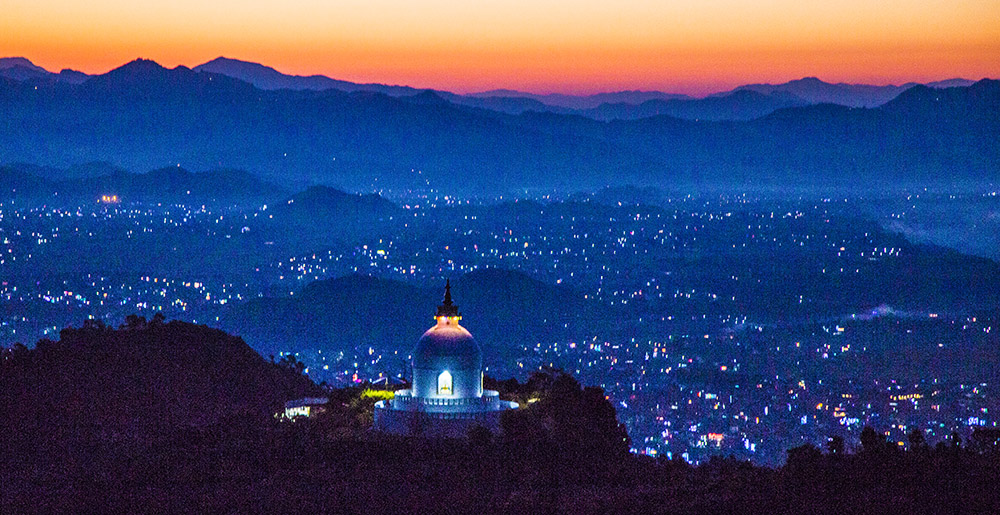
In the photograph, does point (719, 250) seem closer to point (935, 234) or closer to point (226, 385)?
point (935, 234)

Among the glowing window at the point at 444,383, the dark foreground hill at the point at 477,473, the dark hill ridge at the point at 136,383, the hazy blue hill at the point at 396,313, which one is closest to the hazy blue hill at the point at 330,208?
the hazy blue hill at the point at 396,313

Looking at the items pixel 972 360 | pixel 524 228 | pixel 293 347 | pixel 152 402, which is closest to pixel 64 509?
pixel 152 402

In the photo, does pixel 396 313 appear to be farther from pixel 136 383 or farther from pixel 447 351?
pixel 447 351

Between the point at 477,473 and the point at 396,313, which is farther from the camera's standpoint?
the point at 396,313

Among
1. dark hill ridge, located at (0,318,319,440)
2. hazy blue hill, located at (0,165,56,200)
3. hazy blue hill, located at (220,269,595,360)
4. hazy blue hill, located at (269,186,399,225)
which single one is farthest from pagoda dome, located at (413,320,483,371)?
hazy blue hill, located at (0,165,56,200)

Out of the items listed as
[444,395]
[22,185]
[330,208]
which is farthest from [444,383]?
[22,185]

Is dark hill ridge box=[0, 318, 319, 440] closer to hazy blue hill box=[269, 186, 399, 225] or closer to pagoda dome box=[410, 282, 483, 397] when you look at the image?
pagoda dome box=[410, 282, 483, 397]

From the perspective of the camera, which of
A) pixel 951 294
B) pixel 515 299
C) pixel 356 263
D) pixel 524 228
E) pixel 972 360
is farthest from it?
pixel 524 228
